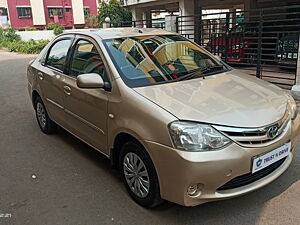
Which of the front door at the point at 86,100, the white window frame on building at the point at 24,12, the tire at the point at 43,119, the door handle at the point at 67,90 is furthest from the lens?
the white window frame on building at the point at 24,12

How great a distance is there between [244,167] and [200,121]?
1.65 ft

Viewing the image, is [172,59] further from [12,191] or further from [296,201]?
[12,191]

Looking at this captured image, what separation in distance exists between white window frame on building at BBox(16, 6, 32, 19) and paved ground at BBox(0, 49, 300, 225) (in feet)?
122

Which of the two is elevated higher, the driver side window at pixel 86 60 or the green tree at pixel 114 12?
the green tree at pixel 114 12

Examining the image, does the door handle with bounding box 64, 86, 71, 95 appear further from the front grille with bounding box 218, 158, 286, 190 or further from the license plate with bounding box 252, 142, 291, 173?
the license plate with bounding box 252, 142, 291, 173

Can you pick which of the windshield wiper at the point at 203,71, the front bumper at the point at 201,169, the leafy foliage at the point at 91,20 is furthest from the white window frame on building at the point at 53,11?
the front bumper at the point at 201,169

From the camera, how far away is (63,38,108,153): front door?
3.20 m

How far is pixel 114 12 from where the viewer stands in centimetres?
1805

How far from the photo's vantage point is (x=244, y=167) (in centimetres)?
239

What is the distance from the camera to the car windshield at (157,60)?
3094 millimetres

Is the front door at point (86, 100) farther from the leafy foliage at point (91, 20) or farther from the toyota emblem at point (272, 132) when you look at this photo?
the leafy foliage at point (91, 20)

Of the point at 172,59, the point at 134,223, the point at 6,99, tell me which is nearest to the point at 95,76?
the point at 172,59

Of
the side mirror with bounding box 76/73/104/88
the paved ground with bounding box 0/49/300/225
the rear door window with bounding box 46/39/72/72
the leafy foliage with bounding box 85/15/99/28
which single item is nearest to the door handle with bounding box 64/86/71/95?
the rear door window with bounding box 46/39/72/72

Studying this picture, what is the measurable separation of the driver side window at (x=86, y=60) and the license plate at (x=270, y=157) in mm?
1679
